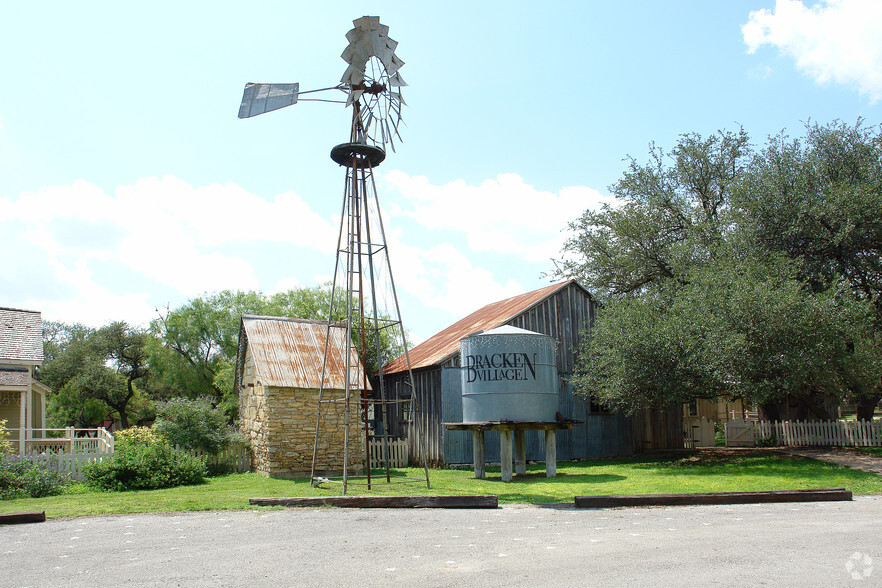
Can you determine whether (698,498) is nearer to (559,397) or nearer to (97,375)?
(559,397)

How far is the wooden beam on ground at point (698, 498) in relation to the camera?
471 inches

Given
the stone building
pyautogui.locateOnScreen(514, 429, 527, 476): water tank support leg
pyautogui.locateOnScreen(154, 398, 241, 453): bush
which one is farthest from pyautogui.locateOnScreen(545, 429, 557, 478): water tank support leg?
pyautogui.locateOnScreen(154, 398, 241, 453): bush

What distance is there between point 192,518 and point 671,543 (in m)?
7.19

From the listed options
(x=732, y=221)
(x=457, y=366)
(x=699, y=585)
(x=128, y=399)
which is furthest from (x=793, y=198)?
(x=128, y=399)

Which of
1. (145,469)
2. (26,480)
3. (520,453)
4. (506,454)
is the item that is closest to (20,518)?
(26,480)

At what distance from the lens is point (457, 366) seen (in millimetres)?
22766

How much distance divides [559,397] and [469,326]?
4.91 m

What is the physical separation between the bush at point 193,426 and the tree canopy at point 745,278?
11307 millimetres

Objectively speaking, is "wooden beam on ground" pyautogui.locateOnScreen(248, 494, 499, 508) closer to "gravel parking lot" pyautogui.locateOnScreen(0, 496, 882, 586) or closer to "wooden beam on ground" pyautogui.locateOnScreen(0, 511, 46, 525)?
"gravel parking lot" pyautogui.locateOnScreen(0, 496, 882, 586)

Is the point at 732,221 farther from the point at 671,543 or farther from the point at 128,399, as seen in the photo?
the point at 128,399

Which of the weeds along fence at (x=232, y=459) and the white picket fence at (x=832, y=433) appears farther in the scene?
the white picket fence at (x=832, y=433)

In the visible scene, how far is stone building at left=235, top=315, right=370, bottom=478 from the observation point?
19156 mm

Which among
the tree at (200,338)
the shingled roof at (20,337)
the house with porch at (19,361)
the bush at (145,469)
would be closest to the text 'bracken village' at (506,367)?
the bush at (145,469)

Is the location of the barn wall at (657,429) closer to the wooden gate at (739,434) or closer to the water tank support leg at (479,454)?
the wooden gate at (739,434)
